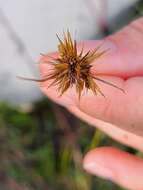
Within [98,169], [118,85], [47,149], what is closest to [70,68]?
[118,85]

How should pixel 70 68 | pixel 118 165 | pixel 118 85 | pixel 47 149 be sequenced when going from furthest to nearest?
pixel 47 149, pixel 118 165, pixel 118 85, pixel 70 68

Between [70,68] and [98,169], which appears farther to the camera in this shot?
[98,169]

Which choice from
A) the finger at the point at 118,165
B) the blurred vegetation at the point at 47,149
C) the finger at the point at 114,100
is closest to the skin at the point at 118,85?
the finger at the point at 114,100

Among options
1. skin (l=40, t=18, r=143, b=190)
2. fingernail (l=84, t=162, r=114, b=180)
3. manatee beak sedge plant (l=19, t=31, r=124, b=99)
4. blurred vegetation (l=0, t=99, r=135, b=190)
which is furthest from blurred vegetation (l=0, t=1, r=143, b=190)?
manatee beak sedge plant (l=19, t=31, r=124, b=99)

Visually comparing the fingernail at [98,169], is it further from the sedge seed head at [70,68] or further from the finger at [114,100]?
the sedge seed head at [70,68]

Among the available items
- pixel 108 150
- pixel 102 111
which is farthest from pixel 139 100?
pixel 108 150

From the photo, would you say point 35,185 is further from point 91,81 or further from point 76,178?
point 91,81

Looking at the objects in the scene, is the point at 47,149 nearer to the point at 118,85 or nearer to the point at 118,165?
the point at 118,165
